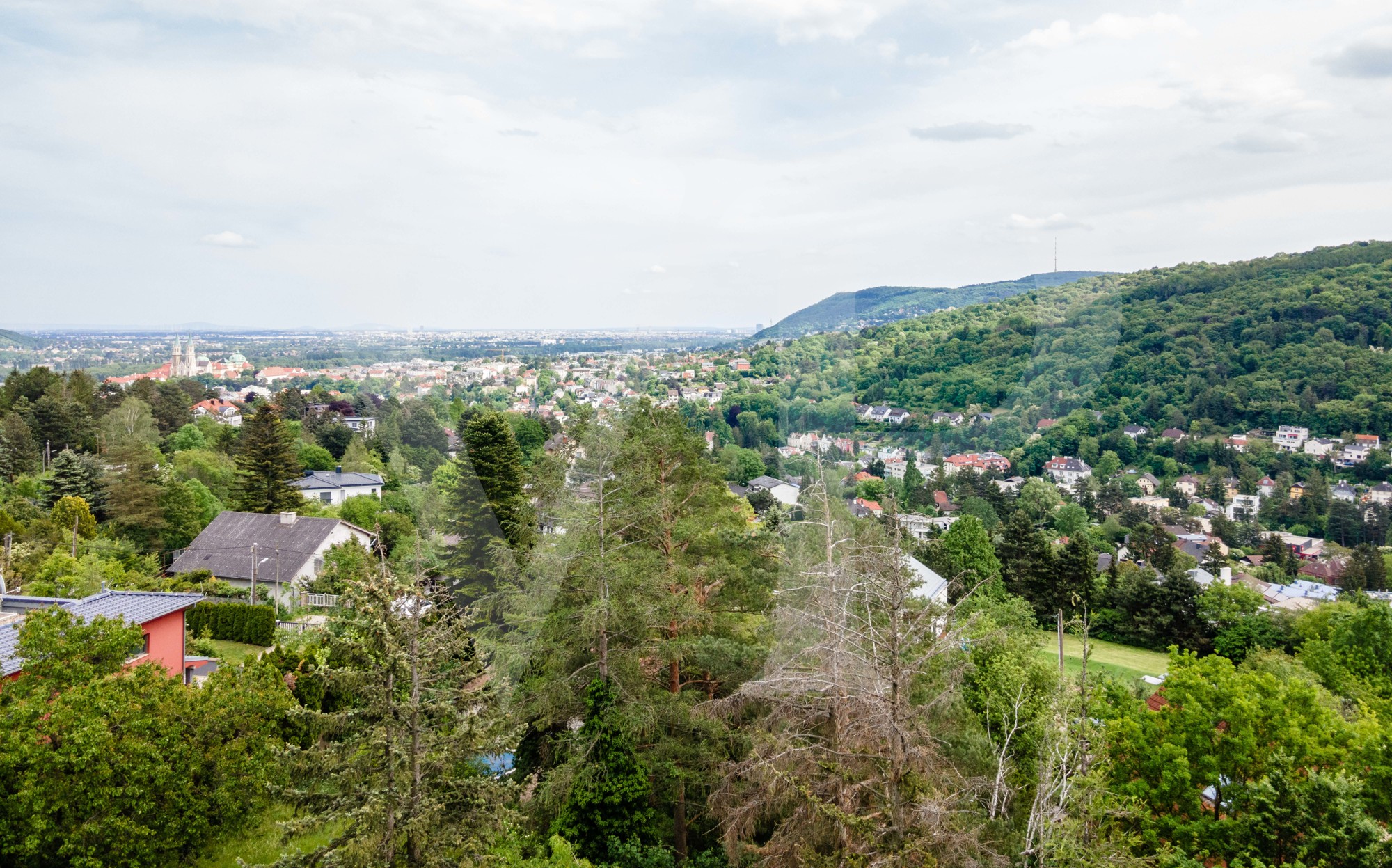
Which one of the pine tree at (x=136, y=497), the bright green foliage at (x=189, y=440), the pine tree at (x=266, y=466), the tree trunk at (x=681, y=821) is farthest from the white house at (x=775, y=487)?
the bright green foliage at (x=189, y=440)

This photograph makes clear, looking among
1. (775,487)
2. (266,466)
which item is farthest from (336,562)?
(775,487)

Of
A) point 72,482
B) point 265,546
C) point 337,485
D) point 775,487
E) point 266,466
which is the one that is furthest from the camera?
point 775,487

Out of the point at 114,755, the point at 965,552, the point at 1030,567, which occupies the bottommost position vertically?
the point at 1030,567

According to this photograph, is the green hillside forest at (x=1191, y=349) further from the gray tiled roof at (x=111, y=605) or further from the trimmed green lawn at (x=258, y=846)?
the trimmed green lawn at (x=258, y=846)

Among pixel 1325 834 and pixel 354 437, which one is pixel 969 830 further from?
pixel 354 437

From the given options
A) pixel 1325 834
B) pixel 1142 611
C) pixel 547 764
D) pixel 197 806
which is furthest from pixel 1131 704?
pixel 1142 611

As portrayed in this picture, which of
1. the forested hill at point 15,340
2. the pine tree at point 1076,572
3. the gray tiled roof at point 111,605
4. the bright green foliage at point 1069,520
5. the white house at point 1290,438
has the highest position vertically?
the forested hill at point 15,340

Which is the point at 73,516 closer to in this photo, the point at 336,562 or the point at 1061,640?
the point at 336,562
